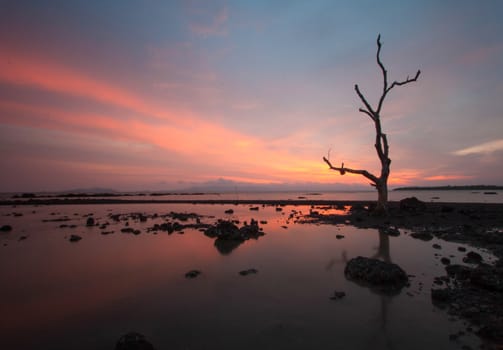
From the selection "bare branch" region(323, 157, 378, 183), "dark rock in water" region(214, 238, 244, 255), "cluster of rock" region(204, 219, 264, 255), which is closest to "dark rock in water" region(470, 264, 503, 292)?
"dark rock in water" region(214, 238, 244, 255)

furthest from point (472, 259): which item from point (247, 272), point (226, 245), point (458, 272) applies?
point (226, 245)

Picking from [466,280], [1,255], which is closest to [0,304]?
[1,255]

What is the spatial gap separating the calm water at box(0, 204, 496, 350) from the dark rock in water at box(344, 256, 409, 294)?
0.34 m

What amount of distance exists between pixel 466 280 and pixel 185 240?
1289cm

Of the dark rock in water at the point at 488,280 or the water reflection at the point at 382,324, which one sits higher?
the dark rock in water at the point at 488,280

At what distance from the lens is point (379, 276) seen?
775 cm

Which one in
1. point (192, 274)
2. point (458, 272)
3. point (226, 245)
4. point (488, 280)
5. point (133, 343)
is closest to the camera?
point (133, 343)

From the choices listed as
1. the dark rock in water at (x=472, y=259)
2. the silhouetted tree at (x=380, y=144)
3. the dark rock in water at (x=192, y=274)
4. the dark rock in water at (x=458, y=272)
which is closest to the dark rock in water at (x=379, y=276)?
the dark rock in water at (x=458, y=272)

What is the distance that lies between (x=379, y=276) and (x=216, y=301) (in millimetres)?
4961

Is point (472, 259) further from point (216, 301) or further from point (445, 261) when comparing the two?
point (216, 301)

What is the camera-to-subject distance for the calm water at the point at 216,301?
501cm

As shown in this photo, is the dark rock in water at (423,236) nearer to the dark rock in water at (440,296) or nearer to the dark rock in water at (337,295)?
the dark rock in water at (440,296)

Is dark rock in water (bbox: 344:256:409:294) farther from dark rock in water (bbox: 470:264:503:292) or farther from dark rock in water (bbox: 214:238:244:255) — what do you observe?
dark rock in water (bbox: 214:238:244:255)

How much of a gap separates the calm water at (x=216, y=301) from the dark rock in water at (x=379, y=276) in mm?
339
